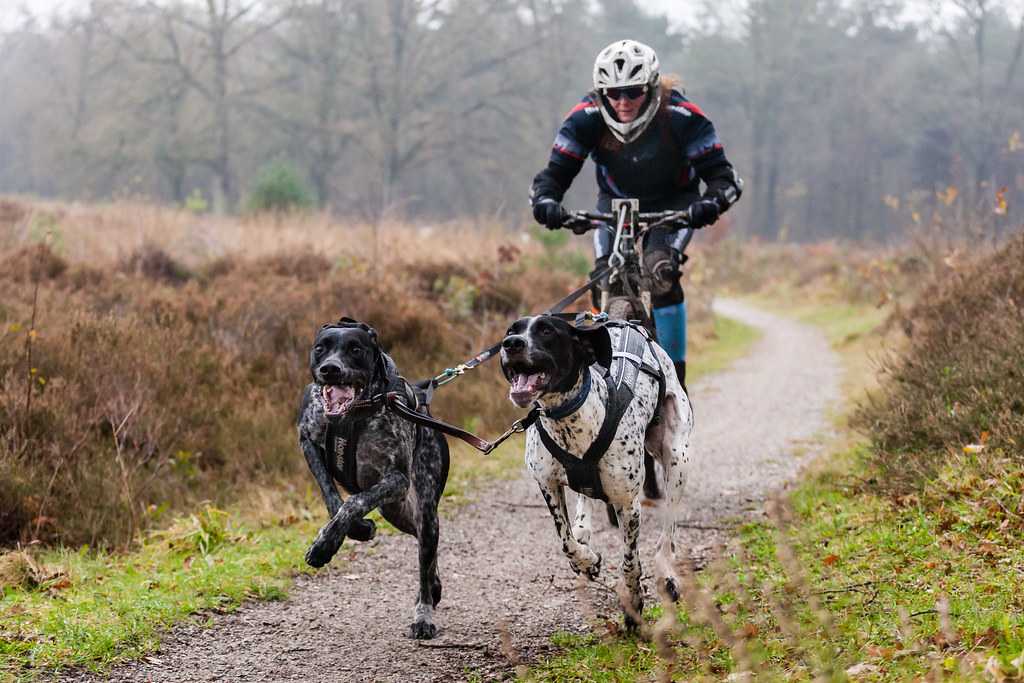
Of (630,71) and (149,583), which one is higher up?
(630,71)

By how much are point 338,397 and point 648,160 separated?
7.80 ft

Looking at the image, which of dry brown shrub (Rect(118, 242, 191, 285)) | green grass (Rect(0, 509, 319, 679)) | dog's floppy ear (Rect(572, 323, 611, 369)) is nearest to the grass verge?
green grass (Rect(0, 509, 319, 679))

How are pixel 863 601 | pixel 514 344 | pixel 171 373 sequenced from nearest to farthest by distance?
1. pixel 514 344
2. pixel 863 601
3. pixel 171 373

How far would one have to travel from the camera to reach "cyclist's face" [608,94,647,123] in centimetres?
496

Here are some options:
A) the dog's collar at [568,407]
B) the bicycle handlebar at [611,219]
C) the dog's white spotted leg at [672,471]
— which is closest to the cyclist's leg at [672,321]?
the bicycle handlebar at [611,219]

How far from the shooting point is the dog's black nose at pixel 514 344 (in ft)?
10.4

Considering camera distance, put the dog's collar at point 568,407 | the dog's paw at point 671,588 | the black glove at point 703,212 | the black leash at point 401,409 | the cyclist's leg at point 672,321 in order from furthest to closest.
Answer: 1. the cyclist's leg at point 672,321
2. the black glove at point 703,212
3. the dog's paw at point 671,588
4. the black leash at point 401,409
5. the dog's collar at point 568,407

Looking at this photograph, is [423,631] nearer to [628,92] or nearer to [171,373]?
[628,92]

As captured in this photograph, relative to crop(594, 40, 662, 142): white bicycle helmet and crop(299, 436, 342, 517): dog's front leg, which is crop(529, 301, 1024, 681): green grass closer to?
crop(299, 436, 342, 517): dog's front leg

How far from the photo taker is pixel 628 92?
4926 millimetres

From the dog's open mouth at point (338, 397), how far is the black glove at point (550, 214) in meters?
1.65

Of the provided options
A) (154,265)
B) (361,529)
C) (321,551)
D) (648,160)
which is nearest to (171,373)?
(154,265)

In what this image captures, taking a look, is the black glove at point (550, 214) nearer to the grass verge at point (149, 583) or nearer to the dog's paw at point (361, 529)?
the dog's paw at point (361, 529)

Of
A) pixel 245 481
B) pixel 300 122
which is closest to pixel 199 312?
pixel 245 481
